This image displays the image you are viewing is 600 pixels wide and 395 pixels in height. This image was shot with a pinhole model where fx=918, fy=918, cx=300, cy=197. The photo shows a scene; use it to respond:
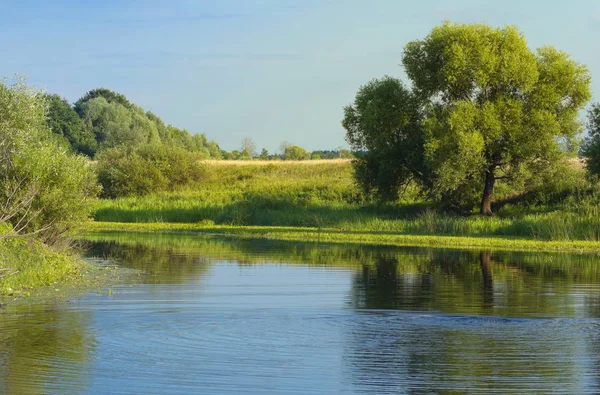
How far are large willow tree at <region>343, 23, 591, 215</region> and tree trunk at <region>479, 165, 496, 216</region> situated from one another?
6 cm

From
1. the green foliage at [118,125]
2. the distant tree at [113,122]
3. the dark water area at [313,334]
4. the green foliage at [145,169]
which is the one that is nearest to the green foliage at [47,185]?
the dark water area at [313,334]

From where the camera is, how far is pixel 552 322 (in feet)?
59.8

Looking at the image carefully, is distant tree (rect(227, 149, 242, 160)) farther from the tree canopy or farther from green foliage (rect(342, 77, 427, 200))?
green foliage (rect(342, 77, 427, 200))

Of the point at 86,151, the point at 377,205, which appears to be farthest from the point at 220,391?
the point at 86,151

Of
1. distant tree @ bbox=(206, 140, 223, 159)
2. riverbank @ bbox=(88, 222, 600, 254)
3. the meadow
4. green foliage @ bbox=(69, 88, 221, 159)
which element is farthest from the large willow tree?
distant tree @ bbox=(206, 140, 223, 159)

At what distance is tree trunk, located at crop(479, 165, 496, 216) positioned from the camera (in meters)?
51.2

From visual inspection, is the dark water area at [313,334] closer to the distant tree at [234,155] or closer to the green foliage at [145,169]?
the green foliage at [145,169]

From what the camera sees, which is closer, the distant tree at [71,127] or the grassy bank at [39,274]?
the grassy bank at [39,274]

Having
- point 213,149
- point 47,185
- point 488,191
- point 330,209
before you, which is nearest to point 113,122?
point 213,149

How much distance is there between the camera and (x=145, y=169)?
74.9 meters

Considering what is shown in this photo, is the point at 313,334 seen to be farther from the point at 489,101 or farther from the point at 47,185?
the point at 489,101

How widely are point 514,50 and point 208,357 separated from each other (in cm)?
3868

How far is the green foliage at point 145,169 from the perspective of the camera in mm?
74438

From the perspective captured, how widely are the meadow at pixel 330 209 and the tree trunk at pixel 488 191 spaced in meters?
0.90
